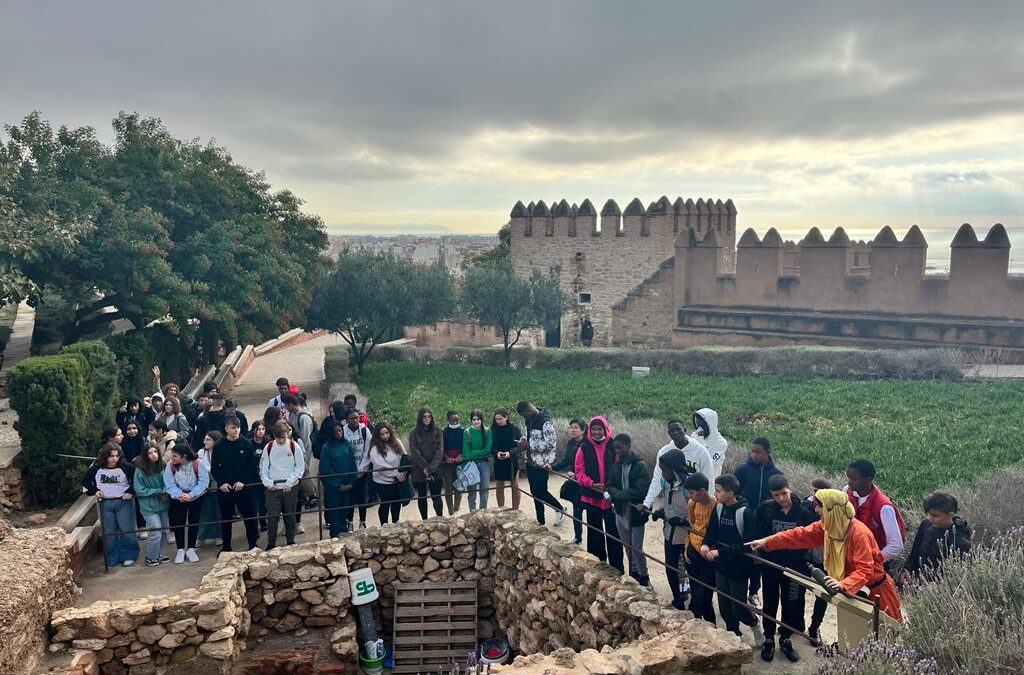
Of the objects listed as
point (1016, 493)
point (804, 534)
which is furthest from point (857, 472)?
point (1016, 493)

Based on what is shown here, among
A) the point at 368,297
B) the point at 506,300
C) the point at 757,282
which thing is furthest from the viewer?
the point at 506,300

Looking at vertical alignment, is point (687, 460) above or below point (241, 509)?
above

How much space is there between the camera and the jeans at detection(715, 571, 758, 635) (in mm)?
6602

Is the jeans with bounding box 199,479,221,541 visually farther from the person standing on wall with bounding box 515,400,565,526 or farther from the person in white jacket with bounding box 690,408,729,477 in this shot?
the person in white jacket with bounding box 690,408,729,477

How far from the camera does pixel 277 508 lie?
9.16 meters

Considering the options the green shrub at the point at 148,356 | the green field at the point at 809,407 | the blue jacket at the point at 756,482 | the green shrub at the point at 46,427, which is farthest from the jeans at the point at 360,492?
the green shrub at the point at 148,356

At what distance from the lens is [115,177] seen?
17375 millimetres

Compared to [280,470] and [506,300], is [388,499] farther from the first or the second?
[506,300]

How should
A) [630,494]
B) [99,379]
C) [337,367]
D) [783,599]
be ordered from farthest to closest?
[337,367], [99,379], [630,494], [783,599]

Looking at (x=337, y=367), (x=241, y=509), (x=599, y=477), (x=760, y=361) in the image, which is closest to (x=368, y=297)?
(x=337, y=367)

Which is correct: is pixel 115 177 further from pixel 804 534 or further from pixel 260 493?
pixel 804 534

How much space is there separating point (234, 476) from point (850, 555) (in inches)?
269

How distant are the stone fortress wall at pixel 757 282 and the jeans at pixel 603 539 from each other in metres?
17.1

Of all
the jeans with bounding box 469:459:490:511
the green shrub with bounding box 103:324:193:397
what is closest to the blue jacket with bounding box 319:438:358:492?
the jeans with bounding box 469:459:490:511
